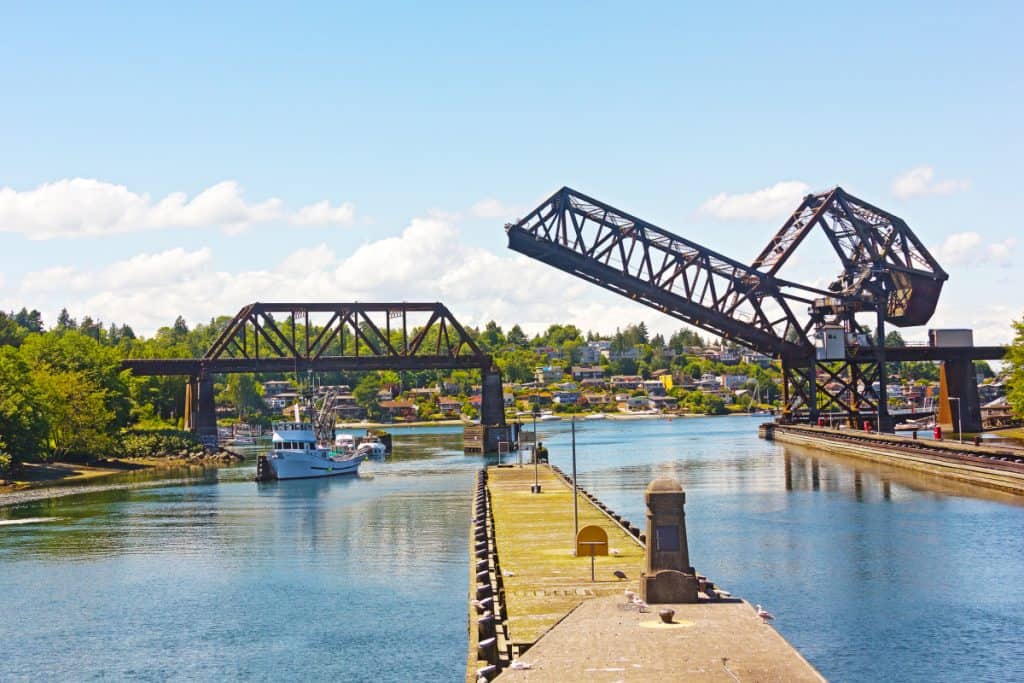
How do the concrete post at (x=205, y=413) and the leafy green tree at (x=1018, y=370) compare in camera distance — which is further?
the concrete post at (x=205, y=413)

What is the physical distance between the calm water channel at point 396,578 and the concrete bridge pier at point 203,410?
44025mm

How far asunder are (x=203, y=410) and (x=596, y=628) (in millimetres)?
98693

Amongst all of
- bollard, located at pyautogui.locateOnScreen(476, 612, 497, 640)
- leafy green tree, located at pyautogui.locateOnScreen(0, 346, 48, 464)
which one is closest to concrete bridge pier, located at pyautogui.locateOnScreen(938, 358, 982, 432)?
leafy green tree, located at pyautogui.locateOnScreen(0, 346, 48, 464)

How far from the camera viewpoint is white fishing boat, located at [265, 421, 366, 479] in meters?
83.5

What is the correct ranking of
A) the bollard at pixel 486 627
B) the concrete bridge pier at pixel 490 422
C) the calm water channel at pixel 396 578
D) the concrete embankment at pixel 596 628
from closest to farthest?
the concrete embankment at pixel 596 628 → the bollard at pixel 486 627 → the calm water channel at pixel 396 578 → the concrete bridge pier at pixel 490 422

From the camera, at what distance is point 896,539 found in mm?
43219

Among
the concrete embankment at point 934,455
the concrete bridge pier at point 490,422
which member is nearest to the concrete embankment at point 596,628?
the concrete embankment at point 934,455

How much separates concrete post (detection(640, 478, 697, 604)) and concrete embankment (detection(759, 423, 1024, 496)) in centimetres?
3596

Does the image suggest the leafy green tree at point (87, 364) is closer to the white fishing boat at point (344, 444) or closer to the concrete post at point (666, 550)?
the white fishing boat at point (344, 444)

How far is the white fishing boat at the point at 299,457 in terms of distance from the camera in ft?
274

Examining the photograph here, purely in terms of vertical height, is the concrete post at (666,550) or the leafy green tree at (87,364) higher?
the leafy green tree at (87,364)

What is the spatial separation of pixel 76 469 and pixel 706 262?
158 feet

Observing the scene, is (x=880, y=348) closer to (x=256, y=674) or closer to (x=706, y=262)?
(x=706, y=262)

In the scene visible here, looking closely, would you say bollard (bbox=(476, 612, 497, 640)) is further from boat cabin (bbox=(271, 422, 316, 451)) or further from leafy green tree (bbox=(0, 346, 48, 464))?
boat cabin (bbox=(271, 422, 316, 451))
